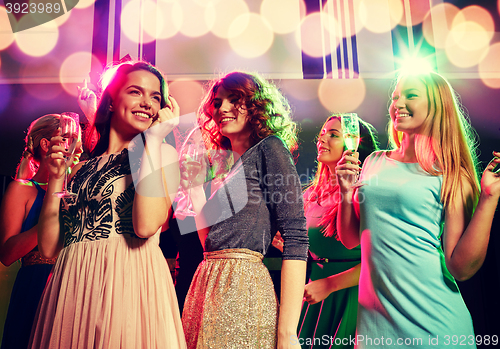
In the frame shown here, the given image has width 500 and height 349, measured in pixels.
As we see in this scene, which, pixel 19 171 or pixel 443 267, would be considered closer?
pixel 443 267

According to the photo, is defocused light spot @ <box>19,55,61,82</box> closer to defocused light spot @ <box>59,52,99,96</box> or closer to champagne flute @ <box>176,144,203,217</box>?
defocused light spot @ <box>59,52,99,96</box>

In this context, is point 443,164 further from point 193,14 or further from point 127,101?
point 193,14

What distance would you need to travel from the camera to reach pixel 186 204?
4.56ft

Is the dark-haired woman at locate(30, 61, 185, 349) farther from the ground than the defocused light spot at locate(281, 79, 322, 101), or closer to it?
closer to it

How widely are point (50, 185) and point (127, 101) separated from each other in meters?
0.42

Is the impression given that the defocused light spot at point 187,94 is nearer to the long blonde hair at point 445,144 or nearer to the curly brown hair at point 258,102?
the curly brown hair at point 258,102

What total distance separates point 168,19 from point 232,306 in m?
3.31

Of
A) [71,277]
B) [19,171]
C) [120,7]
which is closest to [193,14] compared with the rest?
[120,7]

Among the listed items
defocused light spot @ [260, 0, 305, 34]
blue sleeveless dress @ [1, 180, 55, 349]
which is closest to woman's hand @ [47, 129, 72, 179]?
blue sleeveless dress @ [1, 180, 55, 349]

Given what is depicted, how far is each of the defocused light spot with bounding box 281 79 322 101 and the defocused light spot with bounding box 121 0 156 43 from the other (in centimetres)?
145

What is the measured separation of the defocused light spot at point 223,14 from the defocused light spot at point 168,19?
29 cm

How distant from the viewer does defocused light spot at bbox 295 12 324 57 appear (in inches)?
139

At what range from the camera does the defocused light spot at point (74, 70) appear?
137 inches

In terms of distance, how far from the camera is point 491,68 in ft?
11.2
